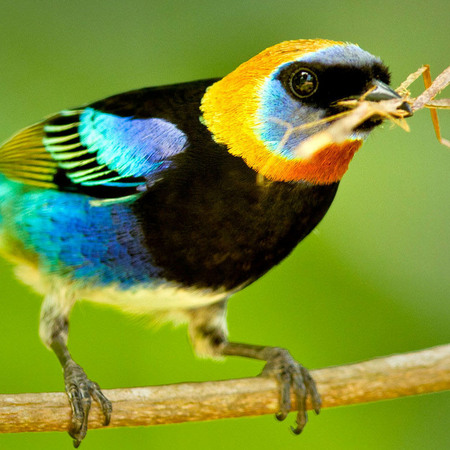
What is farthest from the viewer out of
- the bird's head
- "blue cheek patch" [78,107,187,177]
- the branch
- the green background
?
the green background

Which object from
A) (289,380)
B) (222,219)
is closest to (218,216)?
(222,219)

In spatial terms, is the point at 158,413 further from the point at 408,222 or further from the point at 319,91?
the point at 408,222

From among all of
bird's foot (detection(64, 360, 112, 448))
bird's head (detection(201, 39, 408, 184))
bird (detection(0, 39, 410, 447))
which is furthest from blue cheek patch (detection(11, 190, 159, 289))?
bird's head (detection(201, 39, 408, 184))

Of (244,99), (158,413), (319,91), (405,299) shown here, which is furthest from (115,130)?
(405,299)

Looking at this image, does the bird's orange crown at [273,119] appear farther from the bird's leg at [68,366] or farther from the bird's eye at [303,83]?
the bird's leg at [68,366]

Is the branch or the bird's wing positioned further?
the bird's wing

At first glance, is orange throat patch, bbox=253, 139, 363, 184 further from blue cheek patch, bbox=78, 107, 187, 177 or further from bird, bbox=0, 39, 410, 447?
blue cheek patch, bbox=78, 107, 187, 177

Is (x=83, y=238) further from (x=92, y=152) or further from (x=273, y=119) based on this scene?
(x=273, y=119)

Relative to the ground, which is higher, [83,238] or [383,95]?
[383,95]
